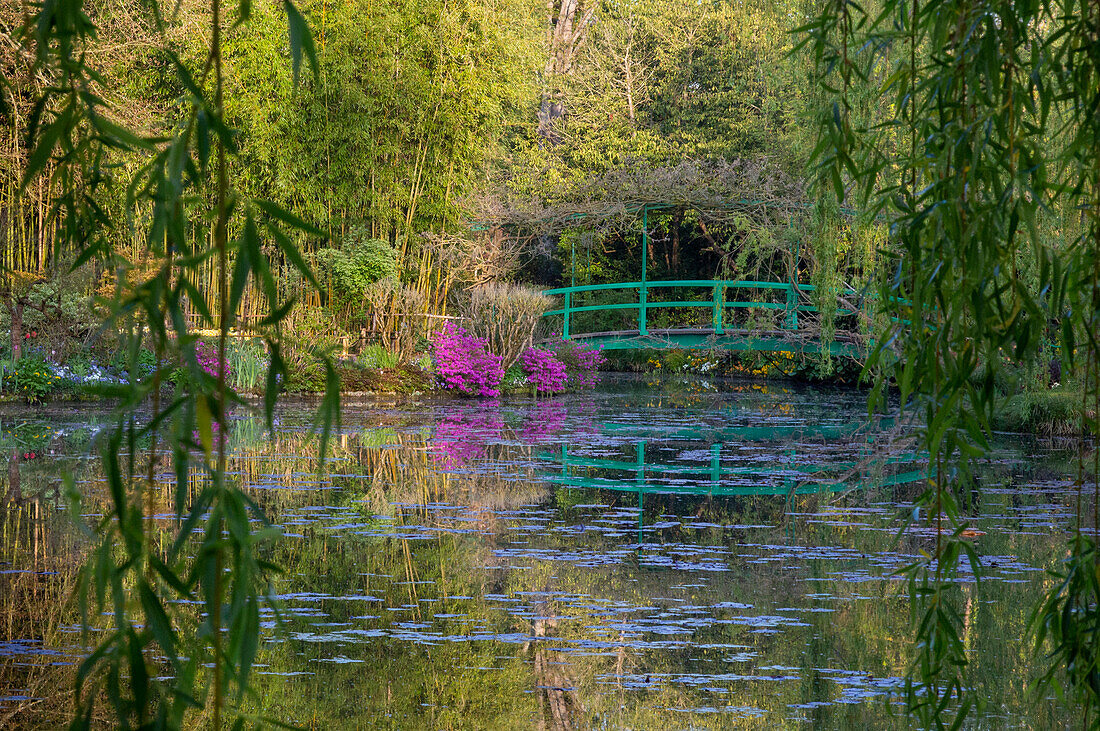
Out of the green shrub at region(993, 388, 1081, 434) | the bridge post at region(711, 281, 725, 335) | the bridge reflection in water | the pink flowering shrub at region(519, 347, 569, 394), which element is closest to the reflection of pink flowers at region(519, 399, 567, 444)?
the bridge reflection in water

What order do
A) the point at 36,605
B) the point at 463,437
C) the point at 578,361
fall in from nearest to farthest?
the point at 36,605
the point at 463,437
the point at 578,361

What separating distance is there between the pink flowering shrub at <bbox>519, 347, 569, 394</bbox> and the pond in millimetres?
4717

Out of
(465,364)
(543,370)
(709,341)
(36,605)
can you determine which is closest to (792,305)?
(709,341)

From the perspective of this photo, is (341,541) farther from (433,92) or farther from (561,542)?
(433,92)

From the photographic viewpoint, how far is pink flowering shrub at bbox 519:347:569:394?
43.9 ft

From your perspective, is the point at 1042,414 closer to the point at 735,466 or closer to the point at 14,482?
the point at 735,466

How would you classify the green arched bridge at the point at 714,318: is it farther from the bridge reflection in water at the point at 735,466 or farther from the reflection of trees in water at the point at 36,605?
the reflection of trees in water at the point at 36,605

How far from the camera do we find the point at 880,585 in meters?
4.23

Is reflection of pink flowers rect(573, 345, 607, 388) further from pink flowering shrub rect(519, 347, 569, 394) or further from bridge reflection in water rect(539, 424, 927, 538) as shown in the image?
bridge reflection in water rect(539, 424, 927, 538)

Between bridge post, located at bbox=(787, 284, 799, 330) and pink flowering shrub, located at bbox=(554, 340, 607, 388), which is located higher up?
bridge post, located at bbox=(787, 284, 799, 330)

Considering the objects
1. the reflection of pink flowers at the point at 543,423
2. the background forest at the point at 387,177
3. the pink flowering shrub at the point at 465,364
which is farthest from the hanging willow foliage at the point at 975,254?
the pink flowering shrub at the point at 465,364

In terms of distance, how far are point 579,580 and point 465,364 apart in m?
8.32

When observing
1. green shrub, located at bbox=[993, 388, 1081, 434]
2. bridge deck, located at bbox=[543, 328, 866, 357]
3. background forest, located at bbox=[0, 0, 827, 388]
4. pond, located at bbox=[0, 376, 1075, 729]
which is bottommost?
pond, located at bbox=[0, 376, 1075, 729]

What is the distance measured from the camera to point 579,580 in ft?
14.0
